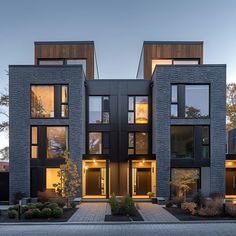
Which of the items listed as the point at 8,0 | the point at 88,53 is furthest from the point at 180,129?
the point at 8,0

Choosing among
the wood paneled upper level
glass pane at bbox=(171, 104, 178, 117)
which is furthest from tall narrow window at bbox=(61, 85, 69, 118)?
glass pane at bbox=(171, 104, 178, 117)

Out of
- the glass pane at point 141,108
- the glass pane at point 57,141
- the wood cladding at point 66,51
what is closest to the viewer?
the glass pane at point 57,141

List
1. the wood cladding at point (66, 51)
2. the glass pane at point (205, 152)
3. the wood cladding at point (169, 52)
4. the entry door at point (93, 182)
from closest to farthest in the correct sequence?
the glass pane at point (205, 152), the entry door at point (93, 182), the wood cladding at point (169, 52), the wood cladding at point (66, 51)

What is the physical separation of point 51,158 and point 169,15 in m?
13.6

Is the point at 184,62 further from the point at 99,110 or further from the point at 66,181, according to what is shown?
the point at 66,181

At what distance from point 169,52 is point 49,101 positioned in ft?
34.8

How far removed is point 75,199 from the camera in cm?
1688

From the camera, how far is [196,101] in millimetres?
18078

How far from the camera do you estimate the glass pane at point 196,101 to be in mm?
18047

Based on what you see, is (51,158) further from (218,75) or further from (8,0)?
(218,75)

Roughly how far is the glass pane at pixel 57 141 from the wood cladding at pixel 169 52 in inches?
328

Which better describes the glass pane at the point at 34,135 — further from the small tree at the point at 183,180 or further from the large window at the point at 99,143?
the small tree at the point at 183,180

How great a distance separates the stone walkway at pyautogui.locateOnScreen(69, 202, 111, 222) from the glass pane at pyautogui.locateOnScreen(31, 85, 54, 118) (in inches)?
261

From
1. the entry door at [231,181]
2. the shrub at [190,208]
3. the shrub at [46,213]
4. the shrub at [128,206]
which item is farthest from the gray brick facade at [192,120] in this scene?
the shrub at [46,213]
